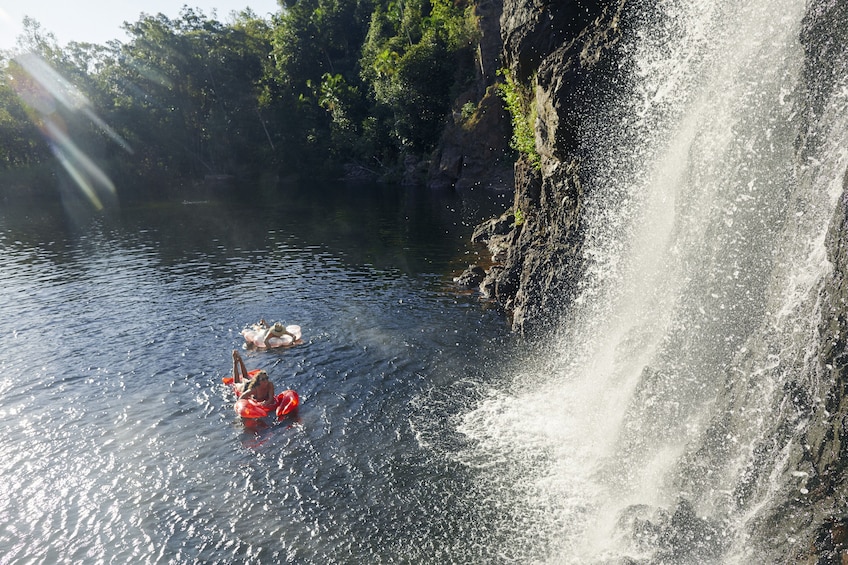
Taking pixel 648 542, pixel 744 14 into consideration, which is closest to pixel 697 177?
pixel 744 14

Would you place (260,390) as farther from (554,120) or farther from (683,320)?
(554,120)

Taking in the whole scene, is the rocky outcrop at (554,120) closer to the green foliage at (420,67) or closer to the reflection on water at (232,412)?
the reflection on water at (232,412)

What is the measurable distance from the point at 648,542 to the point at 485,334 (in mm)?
12596

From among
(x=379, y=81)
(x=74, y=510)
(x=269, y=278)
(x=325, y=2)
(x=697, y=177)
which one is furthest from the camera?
(x=325, y=2)

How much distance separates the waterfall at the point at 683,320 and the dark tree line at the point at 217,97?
56.5 metres

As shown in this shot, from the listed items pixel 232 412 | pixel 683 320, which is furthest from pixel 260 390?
pixel 683 320

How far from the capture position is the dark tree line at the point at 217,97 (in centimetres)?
8194

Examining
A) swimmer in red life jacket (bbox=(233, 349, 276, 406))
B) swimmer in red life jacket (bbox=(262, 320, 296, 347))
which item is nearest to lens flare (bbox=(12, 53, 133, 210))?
swimmer in red life jacket (bbox=(262, 320, 296, 347))

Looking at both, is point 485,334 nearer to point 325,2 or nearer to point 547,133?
point 547,133

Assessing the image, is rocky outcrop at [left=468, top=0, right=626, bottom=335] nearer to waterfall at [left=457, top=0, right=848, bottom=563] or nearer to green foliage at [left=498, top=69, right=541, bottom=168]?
green foliage at [left=498, top=69, right=541, bottom=168]

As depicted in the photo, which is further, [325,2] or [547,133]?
[325,2]

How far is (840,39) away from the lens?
10.6 meters

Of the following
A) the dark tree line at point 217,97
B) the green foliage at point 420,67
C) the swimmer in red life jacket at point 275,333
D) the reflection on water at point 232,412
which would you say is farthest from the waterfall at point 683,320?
the dark tree line at point 217,97

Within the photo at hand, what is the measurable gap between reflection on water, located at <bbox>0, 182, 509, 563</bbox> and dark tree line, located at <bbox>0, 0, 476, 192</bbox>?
152ft
